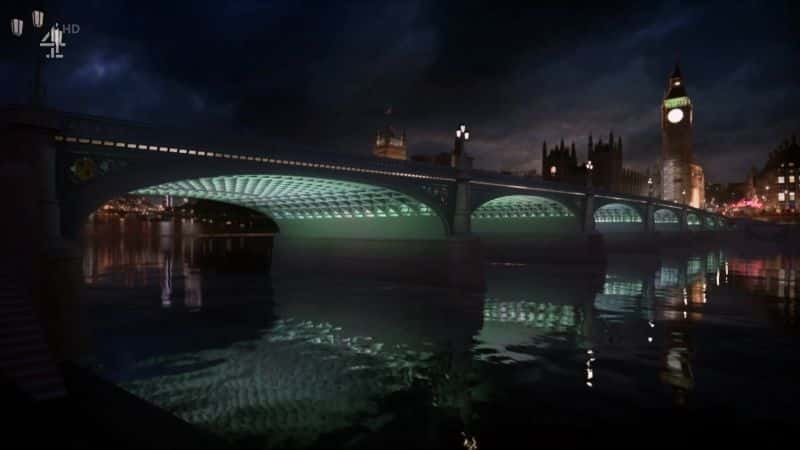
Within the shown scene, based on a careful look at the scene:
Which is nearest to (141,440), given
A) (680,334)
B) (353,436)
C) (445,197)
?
(353,436)

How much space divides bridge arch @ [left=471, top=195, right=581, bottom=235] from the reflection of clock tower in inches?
4648

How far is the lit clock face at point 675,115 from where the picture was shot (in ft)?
505

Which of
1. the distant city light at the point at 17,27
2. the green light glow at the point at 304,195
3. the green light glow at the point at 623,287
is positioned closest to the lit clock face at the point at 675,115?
the green light glow at the point at 623,287

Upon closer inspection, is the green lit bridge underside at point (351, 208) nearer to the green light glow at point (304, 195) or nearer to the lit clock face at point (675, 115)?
the green light glow at point (304, 195)

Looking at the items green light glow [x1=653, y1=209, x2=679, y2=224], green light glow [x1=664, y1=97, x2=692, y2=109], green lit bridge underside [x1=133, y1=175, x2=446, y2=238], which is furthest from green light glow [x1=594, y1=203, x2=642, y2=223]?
green light glow [x1=664, y1=97, x2=692, y2=109]

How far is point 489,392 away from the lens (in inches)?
438

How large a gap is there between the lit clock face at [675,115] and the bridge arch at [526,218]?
426ft

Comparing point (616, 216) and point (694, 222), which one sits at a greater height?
point (616, 216)

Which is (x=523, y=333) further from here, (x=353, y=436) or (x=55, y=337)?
(x=55, y=337)

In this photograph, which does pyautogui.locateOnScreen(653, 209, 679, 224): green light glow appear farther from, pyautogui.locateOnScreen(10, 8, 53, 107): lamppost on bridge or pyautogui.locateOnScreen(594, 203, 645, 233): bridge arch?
pyautogui.locateOnScreen(10, 8, 53, 107): lamppost on bridge

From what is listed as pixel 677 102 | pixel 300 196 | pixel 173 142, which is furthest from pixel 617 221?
pixel 677 102

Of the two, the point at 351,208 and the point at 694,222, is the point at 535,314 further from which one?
the point at 694,222

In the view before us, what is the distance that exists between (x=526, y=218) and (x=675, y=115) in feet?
430

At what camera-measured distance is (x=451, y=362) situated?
1394 cm
